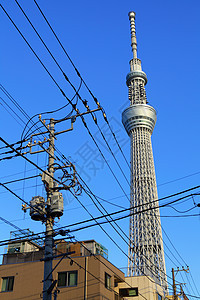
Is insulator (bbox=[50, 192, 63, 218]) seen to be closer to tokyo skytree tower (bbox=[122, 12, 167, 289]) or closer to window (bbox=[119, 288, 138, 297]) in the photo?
A: window (bbox=[119, 288, 138, 297])

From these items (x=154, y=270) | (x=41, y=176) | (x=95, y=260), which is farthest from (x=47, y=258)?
(x=154, y=270)

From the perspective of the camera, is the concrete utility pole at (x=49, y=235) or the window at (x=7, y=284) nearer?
the concrete utility pole at (x=49, y=235)

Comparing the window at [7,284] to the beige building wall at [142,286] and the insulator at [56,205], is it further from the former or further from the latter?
the insulator at [56,205]

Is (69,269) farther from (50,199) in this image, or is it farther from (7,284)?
(50,199)

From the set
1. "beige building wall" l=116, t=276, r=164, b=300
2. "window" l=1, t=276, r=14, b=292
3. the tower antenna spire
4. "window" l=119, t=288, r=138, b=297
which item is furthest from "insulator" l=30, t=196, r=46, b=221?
the tower antenna spire

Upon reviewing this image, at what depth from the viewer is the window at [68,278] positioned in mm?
27941

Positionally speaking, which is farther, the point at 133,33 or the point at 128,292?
the point at 133,33

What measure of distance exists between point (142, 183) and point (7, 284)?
294 ft

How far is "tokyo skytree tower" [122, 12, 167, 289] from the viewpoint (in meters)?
108

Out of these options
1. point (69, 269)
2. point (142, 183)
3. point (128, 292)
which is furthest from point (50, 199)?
point (142, 183)

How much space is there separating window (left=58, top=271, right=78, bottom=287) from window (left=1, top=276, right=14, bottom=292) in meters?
4.39

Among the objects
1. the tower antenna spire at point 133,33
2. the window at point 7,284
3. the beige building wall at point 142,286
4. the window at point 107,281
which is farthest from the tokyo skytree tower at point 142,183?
the window at point 7,284

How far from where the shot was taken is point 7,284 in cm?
2989

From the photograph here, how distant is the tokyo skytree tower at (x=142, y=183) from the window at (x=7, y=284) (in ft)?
235
